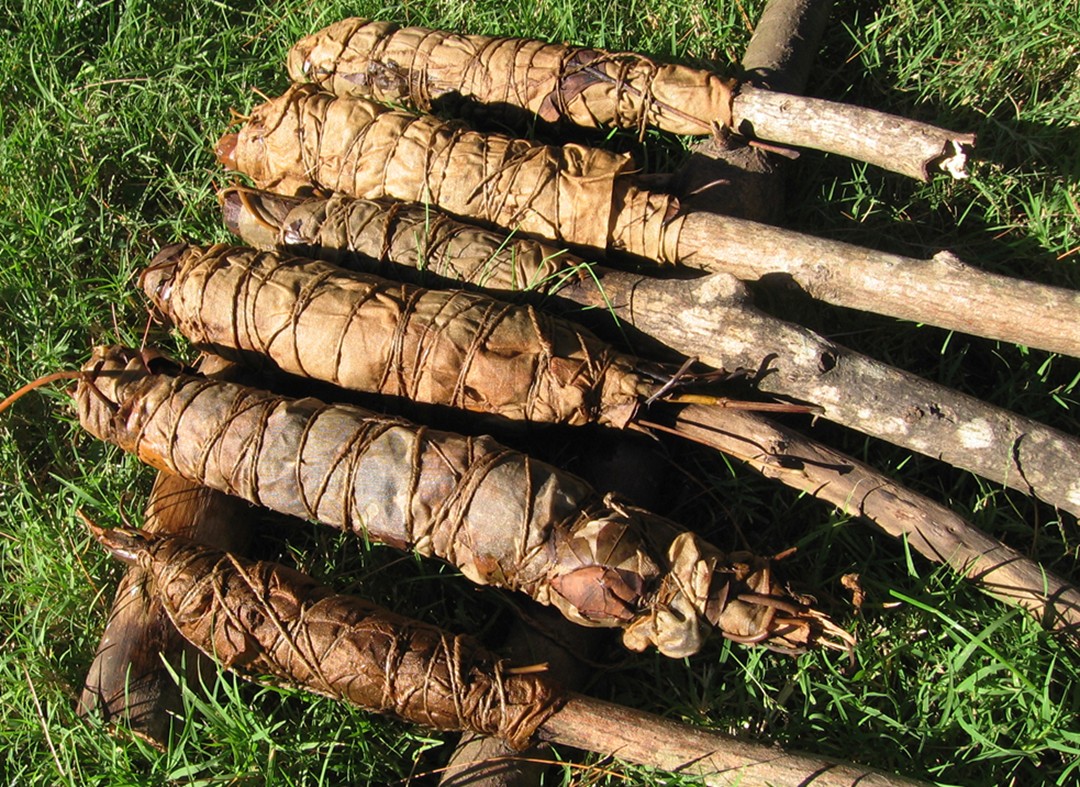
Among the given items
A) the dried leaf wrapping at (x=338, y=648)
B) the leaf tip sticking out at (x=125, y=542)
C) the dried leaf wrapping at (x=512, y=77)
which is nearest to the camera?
the dried leaf wrapping at (x=338, y=648)

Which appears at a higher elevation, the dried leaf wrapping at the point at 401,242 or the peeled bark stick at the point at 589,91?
the peeled bark stick at the point at 589,91

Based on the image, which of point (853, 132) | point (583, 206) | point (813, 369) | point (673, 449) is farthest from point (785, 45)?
point (673, 449)

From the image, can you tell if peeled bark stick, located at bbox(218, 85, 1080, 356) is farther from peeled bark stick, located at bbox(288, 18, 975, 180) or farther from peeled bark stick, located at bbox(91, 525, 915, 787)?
peeled bark stick, located at bbox(91, 525, 915, 787)

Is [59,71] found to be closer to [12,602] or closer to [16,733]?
[12,602]

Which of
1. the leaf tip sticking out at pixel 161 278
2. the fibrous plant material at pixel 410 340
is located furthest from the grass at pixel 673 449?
the fibrous plant material at pixel 410 340

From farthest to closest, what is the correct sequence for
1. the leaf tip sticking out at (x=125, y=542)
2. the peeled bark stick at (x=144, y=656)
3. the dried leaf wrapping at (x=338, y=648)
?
the leaf tip sticking out at (x=125, y=542) → the peeled bark stick at (x=144, y=656) → the dried leaf wrapping at (x=338, y=648)

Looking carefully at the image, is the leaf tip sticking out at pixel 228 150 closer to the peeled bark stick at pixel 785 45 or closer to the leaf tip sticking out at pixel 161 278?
the leaf tip sticking out at pixel 161 278

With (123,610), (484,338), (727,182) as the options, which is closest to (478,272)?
(484,338)

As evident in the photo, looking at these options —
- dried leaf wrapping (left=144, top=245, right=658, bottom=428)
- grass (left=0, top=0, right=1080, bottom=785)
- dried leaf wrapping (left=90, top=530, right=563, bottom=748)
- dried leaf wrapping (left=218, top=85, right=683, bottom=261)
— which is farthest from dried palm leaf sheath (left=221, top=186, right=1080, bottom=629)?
dried leaf wrapping (left=90, top=530, right=563, bottom=748)
